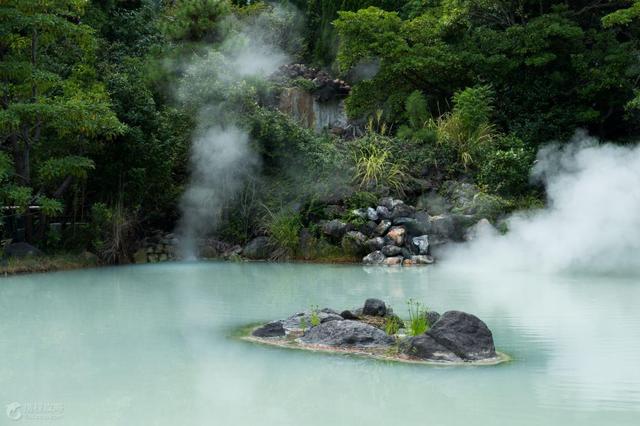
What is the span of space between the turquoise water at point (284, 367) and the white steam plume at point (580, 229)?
3103mm

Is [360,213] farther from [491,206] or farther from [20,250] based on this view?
[20,250]

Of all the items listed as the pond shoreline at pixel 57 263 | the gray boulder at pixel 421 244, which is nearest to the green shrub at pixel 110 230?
the pond shoreline at pixel 57 263

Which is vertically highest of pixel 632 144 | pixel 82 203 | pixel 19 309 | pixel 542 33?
pixel 542 33

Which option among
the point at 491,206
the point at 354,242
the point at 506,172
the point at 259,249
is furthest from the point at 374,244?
the point at 506,172

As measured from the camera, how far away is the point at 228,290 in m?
11.0

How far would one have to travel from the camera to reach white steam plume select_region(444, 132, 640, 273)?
13.7m

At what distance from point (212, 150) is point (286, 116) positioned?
6.39 feet

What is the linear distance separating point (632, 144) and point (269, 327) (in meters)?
12.7

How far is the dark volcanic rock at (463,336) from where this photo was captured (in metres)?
6.02

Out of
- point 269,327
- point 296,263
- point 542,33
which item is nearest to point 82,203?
point 296,263

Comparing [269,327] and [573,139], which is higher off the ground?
[573,139]

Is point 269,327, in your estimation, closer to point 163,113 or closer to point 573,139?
point 163,113

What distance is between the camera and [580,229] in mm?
14047

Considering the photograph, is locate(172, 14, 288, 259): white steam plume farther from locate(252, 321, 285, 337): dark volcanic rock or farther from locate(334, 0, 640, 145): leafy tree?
locate(252, 321, 285, 337): dark volcanic rock
